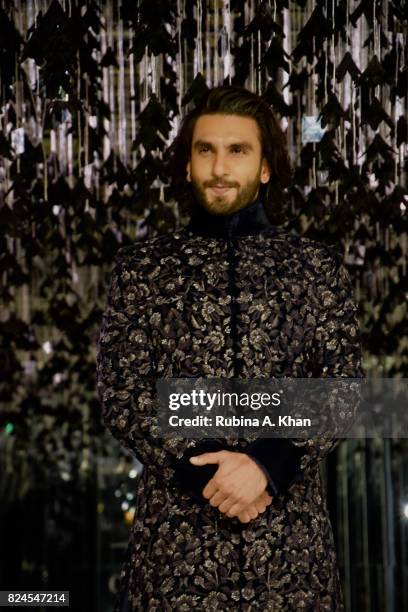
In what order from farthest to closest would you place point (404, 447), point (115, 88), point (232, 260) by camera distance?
point (404, 447)
point (115, 88)
point (232, 260)

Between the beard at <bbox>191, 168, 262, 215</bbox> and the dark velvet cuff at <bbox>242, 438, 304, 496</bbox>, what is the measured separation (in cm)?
47

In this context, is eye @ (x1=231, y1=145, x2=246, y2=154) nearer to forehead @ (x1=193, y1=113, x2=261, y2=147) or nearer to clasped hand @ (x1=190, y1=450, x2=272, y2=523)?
forehead @ (x1=193, y1=113, x2=261, y2=147)

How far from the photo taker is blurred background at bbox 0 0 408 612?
4941mm

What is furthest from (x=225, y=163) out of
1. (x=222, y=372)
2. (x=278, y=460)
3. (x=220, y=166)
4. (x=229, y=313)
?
(x=278, y=460)

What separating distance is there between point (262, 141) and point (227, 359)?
45cm

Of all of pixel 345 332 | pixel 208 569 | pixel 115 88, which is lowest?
pixel 208 569

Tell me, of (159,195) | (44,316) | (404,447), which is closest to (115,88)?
(44,316)

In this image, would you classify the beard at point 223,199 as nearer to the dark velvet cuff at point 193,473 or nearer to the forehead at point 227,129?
the forehead at point 227,129

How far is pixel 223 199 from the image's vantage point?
2.60m

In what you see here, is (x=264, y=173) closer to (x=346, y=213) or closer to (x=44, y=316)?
(x=346, y=213)

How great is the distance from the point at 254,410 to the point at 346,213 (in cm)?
427

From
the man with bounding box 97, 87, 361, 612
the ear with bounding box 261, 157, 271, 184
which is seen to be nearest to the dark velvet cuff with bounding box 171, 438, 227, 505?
the man with bounding box 97, 87, 361, 612

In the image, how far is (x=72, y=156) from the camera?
8742mm

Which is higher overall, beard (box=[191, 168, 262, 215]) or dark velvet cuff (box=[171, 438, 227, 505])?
beard (box=[191, 168, 262, 215])
